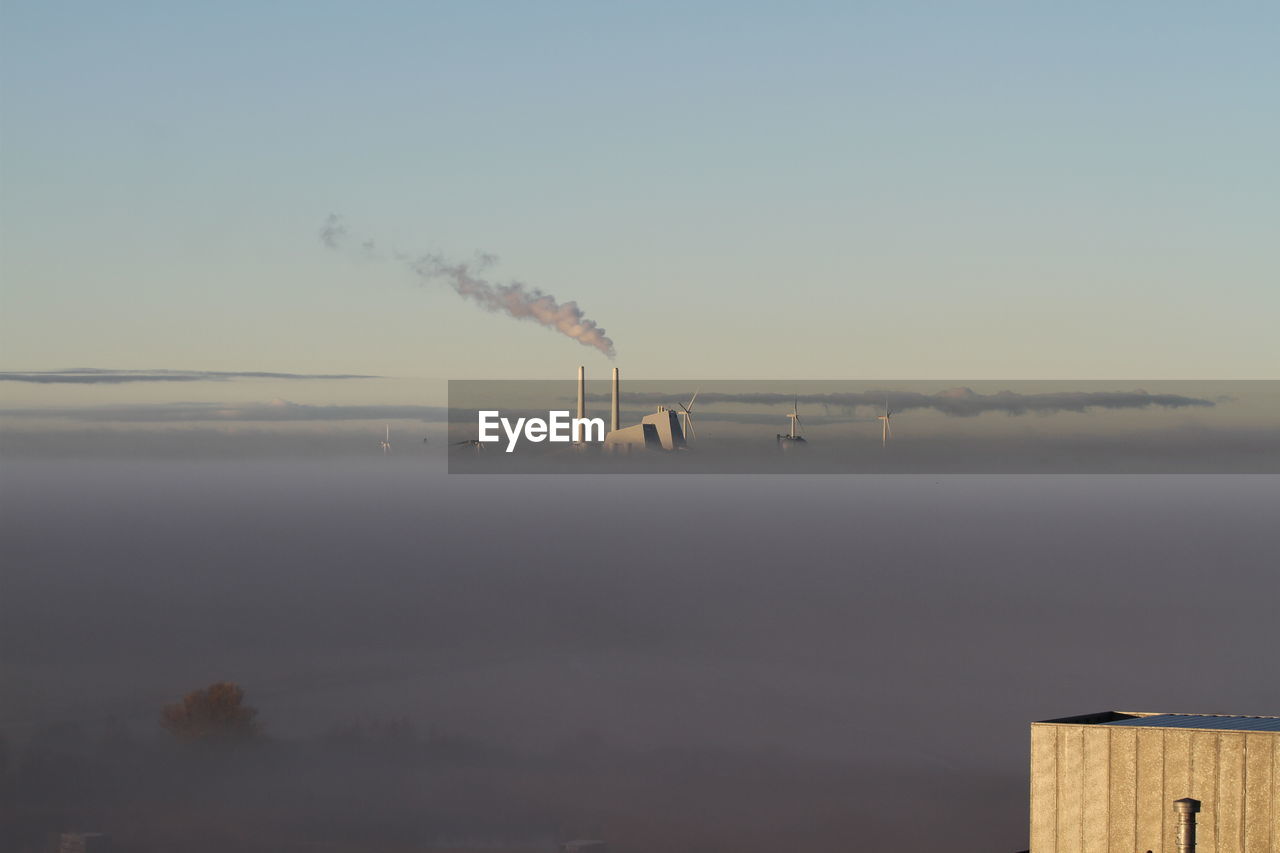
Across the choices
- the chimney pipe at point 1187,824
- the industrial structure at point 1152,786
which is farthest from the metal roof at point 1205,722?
the chimney pipe at point 1187,824

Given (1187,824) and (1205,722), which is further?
(1205,722)

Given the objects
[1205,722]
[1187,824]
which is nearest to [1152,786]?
[1187,824]

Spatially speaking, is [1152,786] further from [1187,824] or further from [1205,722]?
[1205,722]

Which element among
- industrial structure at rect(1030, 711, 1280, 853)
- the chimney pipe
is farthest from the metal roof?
the chimney pipe

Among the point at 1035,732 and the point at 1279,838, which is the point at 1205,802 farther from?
the point at 1035,732

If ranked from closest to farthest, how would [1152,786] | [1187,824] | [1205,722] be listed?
[1187,824]
[1152,786]
[1205,722]
